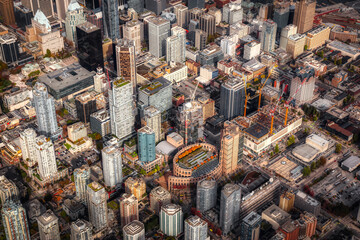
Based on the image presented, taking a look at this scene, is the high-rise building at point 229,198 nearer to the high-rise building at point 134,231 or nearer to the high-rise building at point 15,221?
the high-rise building at point 134,231

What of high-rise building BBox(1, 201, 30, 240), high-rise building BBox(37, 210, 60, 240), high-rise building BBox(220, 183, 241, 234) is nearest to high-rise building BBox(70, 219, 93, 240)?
high-rise building BBox(37, 210, 60, 240)

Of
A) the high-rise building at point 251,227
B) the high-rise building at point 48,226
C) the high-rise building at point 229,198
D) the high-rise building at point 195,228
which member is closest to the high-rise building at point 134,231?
the high-rise building at point 195,228

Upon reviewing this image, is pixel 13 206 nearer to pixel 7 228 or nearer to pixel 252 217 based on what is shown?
pixel 7 228

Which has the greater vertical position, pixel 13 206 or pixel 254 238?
pixel 13 206

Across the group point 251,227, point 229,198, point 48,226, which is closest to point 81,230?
point 48,226

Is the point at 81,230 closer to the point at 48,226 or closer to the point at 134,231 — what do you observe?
the point at 48,226

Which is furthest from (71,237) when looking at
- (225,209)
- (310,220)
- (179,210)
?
(310,220)
